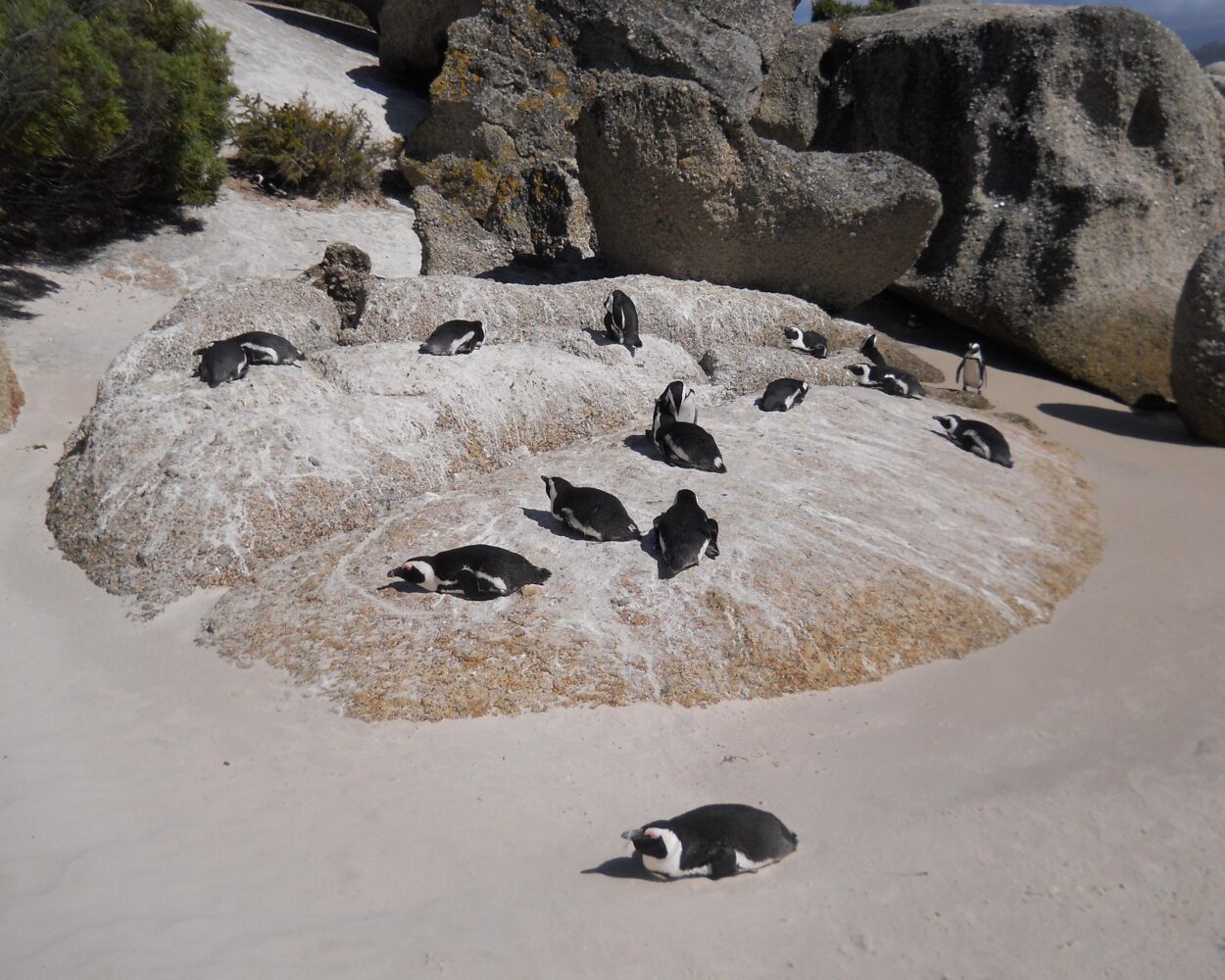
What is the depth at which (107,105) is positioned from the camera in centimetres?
906

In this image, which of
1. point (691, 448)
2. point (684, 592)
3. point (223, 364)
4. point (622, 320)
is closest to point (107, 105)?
point (223, 364)

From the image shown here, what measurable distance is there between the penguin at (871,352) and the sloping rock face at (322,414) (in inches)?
35.4

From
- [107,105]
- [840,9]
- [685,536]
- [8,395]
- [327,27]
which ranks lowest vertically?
[8,395]

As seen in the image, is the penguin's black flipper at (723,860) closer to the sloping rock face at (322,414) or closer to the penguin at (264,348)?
the sloping rock face at (322,414)

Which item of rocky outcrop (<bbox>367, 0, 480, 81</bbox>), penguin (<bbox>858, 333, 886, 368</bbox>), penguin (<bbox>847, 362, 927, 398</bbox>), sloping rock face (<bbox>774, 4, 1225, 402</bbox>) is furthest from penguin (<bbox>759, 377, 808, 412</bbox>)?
rocky outcrop (<bbox>367, 0, 480, 81</bbox>)

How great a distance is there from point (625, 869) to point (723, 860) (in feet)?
1.17

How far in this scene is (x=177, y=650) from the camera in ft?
16.1

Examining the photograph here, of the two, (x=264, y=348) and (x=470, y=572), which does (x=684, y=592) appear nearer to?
(x=470, y=572)

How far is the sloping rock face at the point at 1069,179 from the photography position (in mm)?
10914

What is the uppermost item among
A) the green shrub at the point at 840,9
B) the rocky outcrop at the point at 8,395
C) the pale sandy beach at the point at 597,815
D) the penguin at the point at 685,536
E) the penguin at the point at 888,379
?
the green shrub at the point at 840,9

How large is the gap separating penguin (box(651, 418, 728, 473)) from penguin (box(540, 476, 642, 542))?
2.90ft

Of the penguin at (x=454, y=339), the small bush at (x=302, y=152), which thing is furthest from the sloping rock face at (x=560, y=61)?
the penguin at (x=454, y=339)

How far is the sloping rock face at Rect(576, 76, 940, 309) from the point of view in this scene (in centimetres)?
897

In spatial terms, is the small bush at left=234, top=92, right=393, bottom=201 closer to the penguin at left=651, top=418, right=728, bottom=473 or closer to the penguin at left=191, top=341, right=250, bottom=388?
the penguin at left=191, top=341, right=250, bottom=388
